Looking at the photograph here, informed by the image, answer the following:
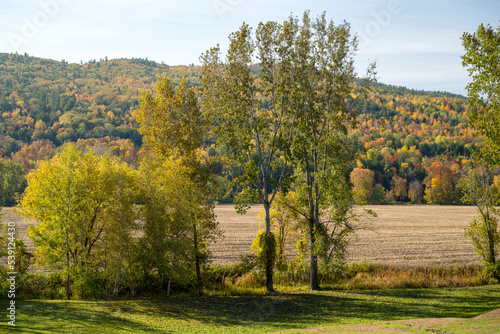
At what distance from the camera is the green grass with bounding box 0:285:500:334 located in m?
18.5

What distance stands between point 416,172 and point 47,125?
12916 centimetres

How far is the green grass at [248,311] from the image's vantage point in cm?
1848

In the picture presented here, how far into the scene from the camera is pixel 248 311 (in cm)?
2192

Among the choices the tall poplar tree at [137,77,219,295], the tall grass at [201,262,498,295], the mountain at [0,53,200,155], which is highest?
the mountain at [0,53,200,155]

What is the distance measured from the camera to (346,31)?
27797 mm

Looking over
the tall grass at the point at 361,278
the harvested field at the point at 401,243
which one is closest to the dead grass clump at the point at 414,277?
the tall grass at the point at 361,278

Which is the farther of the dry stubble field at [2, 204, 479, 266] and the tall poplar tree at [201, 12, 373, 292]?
the dry stubble field at [2, 204, 479, 266]

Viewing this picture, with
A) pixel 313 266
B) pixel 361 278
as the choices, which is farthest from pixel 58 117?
pixel 361 278

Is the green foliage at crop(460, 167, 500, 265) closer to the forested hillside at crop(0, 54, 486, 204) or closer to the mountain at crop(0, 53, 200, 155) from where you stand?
Result: the forested hillside at crop(0, 54, 486, 204)

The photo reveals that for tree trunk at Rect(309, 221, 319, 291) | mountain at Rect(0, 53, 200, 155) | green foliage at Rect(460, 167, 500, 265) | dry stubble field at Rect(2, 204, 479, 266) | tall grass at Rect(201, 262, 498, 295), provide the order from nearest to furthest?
1. tree trunk at Rect(309, 221, 319, 291)
2. tall grass at Rect(201, 262, 498, 295)
3. green foliage at Rect(460, 167, 500, 265)
4. dry stubble field at Rect(2, 204, 479, 266)
5. mountain at Rect(0, 53, 200, 155)

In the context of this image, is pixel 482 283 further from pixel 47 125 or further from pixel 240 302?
pixel 47 125

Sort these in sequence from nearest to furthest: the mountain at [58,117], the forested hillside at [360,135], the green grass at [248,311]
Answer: the green grass at [248,311]
the forested hillside at [360,135]
the mountain at [58,117]

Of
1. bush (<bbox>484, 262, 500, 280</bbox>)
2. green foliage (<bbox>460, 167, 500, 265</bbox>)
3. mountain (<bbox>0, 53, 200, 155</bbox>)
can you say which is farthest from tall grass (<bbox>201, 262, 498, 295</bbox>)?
mountain (<bbox>0, 53, 200, 155</bbox>)

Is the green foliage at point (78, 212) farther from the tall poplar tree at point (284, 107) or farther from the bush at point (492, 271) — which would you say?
the bush at point (492, 271)
